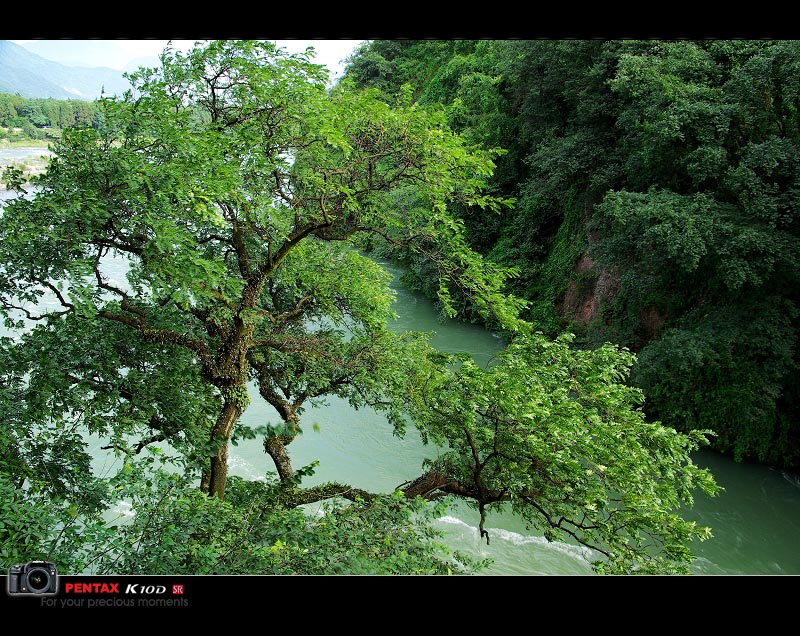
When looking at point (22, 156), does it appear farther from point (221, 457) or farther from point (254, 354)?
point (221, 457)

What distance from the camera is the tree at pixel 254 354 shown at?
2451 mm

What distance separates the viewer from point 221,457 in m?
3.26

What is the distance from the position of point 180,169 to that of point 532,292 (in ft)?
25.3

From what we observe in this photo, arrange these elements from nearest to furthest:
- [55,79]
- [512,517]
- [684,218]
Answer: [55,79] < [512,517] < [684,218]

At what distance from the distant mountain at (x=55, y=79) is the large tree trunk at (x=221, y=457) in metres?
1.72

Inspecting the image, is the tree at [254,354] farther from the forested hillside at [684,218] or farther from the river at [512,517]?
the river at [512,517]

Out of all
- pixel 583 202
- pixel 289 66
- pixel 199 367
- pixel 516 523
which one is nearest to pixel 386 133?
pixel 289 66

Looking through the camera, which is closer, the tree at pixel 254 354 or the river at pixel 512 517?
the tree at pixel 254 354

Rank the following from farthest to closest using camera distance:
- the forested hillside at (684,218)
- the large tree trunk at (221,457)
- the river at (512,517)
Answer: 1. the forested hillside at (684,218)
2. the river at (512,517)
3. the large tree trunk at (221,457)

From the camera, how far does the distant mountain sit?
2.96 metres
